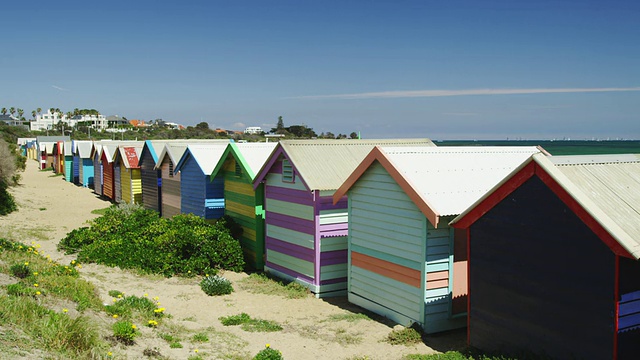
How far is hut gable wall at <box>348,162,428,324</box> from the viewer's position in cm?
1232

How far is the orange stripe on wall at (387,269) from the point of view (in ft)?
40.5

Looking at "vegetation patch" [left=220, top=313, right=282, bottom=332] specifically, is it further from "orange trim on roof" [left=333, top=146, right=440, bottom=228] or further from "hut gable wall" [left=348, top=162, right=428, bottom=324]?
"orange trim on roof" [left=333, top=146, right=440, bottom=228]

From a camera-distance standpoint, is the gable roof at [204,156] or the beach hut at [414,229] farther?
the gable roof at [204,156]

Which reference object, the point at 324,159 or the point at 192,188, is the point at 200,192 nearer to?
the point at 192,188

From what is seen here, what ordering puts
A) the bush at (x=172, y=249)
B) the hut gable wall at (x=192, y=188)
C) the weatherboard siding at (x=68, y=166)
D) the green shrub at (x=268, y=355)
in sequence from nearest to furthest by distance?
the green shrub at (x=268, y=355) < the bush at (x=172, y=249) < the hut gable wall at (x=192, y=188) < the weatherboard siding at (x=68, y=166)

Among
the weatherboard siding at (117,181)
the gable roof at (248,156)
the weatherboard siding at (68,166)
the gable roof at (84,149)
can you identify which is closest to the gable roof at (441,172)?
the gable roof at (248,156)

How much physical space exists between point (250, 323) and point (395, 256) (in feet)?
12.5

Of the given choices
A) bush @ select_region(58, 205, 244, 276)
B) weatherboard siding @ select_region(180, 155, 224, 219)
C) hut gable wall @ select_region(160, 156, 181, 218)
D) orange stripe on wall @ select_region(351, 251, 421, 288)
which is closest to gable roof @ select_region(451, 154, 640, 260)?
orange stripe on wall @ select_region(351, 251, 421, 288)

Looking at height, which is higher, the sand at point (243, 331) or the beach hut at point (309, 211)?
the beach hut at point (309, 211)

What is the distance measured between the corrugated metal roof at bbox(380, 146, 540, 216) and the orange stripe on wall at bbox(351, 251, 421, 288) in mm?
1698

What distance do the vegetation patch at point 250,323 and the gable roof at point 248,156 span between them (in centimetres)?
611

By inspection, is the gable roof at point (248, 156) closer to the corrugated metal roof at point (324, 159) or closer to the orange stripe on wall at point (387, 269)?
the corrugated metal roof at point (324, 159)

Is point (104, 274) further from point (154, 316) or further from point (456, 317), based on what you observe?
point (456, 317)

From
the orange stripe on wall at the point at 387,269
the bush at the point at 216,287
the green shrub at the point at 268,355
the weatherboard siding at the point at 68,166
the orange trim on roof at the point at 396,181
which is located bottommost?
the bush at the point at 216,287
